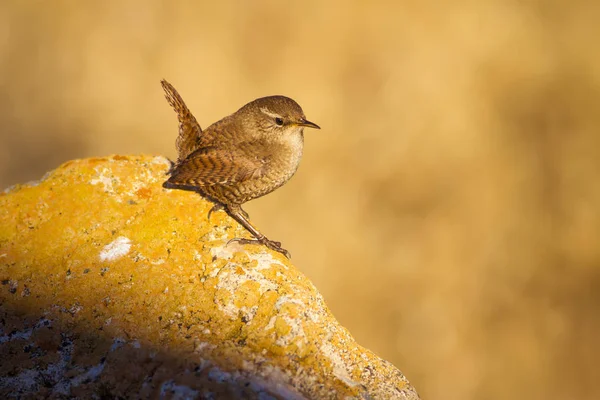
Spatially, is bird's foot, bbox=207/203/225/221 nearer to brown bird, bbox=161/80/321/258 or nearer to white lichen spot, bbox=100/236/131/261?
brown bird, bbox=161/80/321/258

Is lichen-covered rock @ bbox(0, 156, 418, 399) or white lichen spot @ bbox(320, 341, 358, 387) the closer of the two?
lichen-covered rock @ bbox(0, 156, 418, 399)

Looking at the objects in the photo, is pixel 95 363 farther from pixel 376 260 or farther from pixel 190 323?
pixel 376 260

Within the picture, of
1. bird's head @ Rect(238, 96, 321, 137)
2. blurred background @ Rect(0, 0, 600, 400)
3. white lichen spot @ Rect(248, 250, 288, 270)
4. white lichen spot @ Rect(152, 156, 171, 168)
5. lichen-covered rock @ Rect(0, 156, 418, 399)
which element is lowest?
lichen-covered rock @ Rect(0, 156, 418, 399)

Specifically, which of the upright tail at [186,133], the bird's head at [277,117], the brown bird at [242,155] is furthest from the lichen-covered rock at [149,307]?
the bird's head at [277,117]

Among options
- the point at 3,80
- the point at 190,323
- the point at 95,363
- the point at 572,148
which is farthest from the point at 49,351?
the point at 3,80

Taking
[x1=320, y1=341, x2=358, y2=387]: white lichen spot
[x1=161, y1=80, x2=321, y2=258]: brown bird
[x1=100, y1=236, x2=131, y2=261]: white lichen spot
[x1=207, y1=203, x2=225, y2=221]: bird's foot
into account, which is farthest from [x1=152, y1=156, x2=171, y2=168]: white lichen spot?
[x1=320, y1=341, x2=358, y2=387]: white lichen spot

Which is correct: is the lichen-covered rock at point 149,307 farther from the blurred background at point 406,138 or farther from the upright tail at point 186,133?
the blurred background at point 406,138
